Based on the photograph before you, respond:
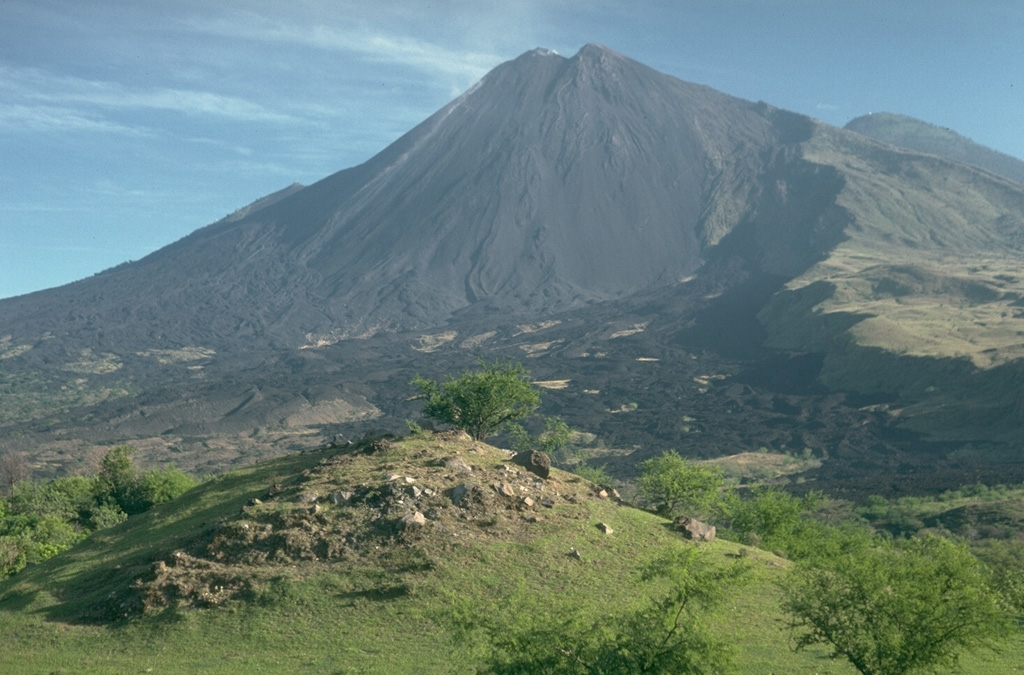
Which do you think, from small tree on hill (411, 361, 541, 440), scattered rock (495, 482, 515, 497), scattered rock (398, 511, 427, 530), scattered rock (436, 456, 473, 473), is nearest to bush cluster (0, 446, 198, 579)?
small tree on hill (411, 361, 541, 440)

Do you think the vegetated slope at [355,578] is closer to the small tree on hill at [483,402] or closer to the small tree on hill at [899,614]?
the small tree on hill at [899,614]

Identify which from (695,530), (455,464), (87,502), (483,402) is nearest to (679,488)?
(695,530)

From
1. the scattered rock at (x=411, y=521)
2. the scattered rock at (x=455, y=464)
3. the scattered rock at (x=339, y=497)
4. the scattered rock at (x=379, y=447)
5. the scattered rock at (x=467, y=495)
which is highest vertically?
the scattered rock at (x=379, y=447)

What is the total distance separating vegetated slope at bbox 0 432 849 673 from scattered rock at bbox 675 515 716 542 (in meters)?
0.81

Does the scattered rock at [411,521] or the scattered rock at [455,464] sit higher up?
the scattered rock at [455,464]

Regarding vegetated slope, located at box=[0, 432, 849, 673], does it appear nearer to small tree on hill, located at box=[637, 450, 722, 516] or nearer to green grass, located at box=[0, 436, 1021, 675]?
green grass, located at box=[0, 436, 1021, 675]

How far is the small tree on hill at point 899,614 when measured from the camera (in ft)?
64.1

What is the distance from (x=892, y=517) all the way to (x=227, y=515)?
212ft

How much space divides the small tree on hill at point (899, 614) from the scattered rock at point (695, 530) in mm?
14312

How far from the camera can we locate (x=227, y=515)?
117 feet

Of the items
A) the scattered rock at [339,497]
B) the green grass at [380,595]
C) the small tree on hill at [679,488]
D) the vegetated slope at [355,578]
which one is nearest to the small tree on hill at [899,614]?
the green grass at [380,595]

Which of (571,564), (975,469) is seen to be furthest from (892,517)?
(571,564)

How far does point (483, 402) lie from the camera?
49.9 metres

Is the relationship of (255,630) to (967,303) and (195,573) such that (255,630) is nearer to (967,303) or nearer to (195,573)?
(195,573)
